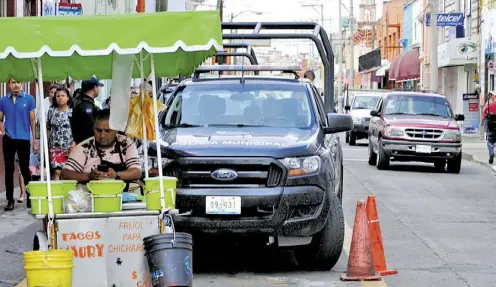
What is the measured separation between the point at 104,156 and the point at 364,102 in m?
30.3

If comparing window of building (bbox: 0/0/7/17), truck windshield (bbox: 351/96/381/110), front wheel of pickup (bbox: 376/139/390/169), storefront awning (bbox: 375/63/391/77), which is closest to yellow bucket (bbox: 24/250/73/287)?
window of building (bbox: 0/0/7/17)

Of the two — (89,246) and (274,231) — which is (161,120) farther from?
(89,246)

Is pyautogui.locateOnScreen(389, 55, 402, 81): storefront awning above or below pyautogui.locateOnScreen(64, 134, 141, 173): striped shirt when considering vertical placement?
above

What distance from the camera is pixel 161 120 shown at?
11.8m

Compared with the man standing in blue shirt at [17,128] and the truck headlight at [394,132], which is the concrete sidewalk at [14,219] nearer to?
the man standing in blue shirt at [17,128]

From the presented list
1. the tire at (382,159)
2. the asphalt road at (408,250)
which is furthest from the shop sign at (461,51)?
the asphalt road at (408,250)

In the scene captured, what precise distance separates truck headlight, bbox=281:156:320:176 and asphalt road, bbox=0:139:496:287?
→ 38.2 inches

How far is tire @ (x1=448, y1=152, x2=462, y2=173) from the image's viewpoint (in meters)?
24.6

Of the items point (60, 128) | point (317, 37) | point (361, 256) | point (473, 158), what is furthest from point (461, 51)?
point (361, 256)

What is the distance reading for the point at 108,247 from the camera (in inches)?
328

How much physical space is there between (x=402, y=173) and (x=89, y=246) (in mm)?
16452

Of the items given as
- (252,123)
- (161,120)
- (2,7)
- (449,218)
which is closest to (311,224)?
A: (252,123)

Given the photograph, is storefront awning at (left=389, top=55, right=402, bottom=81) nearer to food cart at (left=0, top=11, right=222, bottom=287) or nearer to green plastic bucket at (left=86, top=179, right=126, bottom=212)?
food cart at (left=0, top=11, right=222, bottom=287)

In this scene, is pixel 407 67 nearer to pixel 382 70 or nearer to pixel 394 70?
pixel 394 70
